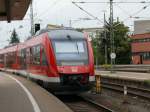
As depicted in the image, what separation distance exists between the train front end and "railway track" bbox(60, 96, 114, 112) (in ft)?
1.96

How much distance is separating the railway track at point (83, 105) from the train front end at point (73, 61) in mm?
598

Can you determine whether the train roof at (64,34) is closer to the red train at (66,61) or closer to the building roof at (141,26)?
the red train at (66,61)

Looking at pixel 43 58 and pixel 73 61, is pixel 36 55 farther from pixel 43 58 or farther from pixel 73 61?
pixel 73 61

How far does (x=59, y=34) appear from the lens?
2247 centimetres

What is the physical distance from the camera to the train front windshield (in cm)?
2136

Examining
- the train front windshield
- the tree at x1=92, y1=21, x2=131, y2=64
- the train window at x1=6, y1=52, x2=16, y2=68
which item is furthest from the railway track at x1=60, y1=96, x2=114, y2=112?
the tree at x1=92, y1=21, x2=131, y2=64

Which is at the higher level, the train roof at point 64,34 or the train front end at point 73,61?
the train roof at point 64,34

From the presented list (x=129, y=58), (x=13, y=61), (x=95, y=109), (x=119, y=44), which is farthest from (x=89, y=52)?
(x=129, y=58)

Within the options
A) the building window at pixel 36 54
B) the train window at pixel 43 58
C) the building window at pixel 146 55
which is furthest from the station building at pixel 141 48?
the train window at pixel 43 58

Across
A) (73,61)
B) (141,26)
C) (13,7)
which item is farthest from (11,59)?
(141,26)

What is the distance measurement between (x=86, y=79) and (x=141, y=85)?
29.3 feet

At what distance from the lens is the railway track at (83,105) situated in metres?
18.6

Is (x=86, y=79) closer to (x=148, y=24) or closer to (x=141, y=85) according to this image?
(x=141, y=85)

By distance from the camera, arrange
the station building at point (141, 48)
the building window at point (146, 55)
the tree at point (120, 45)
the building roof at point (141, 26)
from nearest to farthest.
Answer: the tree at point (120, 45) < the building window at point (146, 55) < the station building at point (141, 48) < the building roof at point (141, 26)
